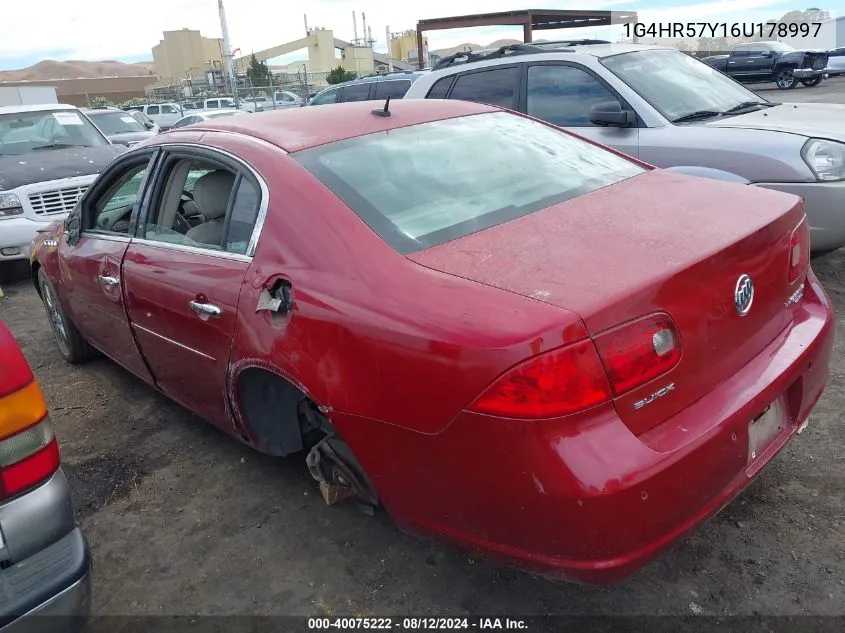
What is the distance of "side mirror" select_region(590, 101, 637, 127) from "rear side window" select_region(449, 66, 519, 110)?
3.12ft

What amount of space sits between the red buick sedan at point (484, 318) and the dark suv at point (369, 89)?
7082 millimetres

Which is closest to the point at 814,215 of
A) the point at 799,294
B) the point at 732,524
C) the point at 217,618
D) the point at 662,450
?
the point at 799,294

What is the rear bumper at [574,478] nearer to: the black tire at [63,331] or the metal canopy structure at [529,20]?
the black tire at [63,331]

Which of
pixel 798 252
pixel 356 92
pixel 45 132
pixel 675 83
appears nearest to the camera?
pixel 798 252

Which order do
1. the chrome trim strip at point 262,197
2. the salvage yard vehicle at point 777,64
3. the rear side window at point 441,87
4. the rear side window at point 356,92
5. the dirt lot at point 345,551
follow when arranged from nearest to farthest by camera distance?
1. the dirt lot at point 345,551
2. the chrome trim strip at point 262,197
3. the rear side window at point 441,87
4. the rear side window at point 356,92
5. the salvage yard vehicle at point 777,64

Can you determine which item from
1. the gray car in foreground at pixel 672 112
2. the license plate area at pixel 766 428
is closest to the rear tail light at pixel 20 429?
the license plate area at pixel 766 428

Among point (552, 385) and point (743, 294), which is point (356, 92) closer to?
point (743, 294)

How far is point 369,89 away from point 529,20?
5175 millimetres

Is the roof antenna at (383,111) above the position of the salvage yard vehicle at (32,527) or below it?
above

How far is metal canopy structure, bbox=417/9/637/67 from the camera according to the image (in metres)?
14.0

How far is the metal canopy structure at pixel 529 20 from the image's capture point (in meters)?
14.0

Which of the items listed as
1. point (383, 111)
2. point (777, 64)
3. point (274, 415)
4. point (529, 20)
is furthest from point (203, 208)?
point (777, 64)

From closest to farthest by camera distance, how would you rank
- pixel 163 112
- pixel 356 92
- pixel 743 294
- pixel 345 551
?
1. pixel 743 294
2. pixel 345 551
3. pixel 356 92
4. pixel 163 112

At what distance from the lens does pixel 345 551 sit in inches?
104
